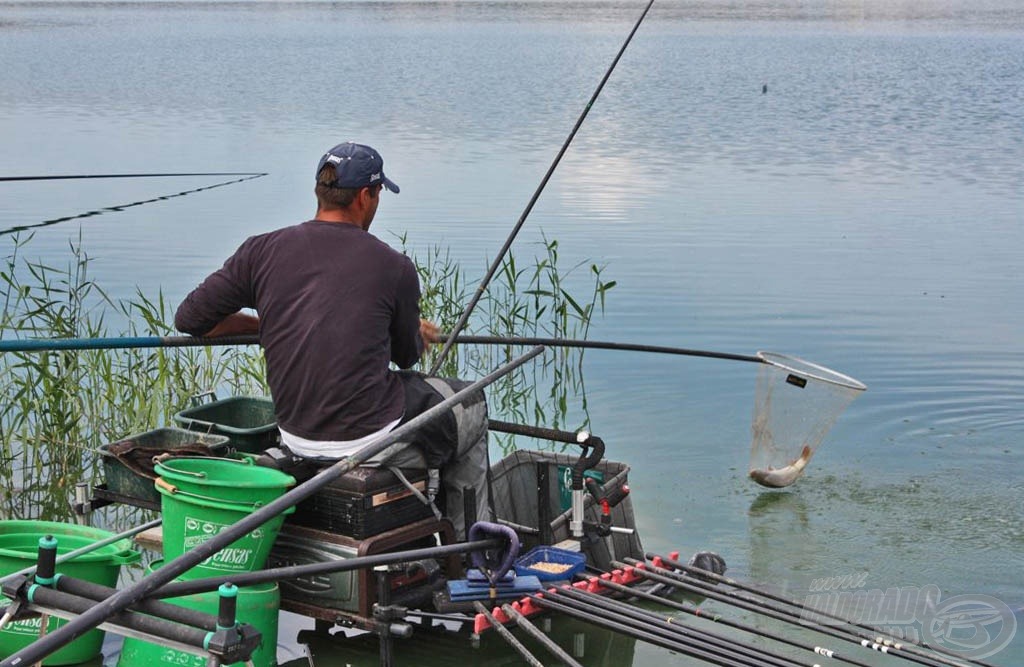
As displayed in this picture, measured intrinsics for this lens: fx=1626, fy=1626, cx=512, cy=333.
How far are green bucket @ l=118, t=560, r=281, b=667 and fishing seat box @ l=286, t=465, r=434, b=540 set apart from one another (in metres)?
0.22

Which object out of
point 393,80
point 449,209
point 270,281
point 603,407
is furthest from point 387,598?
point 393,80

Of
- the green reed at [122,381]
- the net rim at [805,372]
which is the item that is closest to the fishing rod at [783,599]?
the net rim at [805,372]

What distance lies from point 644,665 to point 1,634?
1842 mm

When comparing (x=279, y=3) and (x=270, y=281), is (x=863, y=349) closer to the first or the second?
(x=270, y=281)

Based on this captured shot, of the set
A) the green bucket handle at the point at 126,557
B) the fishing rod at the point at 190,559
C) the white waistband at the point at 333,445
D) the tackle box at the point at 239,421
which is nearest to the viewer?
the fishing rod at the point at 190,559

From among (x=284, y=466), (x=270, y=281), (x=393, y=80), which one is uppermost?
(x=393, y=80)

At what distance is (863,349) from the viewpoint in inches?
350

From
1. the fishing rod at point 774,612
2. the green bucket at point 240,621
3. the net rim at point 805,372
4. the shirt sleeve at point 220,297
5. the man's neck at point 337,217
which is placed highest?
the man's neck at point 337,217

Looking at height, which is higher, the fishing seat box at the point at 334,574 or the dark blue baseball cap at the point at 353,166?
the dark blue baseball cap at the point at 353,166

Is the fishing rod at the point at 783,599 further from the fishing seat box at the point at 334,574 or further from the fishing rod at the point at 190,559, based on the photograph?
the fishing rod at the point at 190,559

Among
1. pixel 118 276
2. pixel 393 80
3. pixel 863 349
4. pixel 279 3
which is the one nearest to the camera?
pixel 863 349

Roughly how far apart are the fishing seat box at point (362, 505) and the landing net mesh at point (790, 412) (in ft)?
6.97

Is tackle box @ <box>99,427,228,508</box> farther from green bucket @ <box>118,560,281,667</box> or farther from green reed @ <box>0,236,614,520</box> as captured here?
green reed @ <box>0,236,614,520</box>

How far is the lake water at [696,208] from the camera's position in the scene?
6430 millimetres
